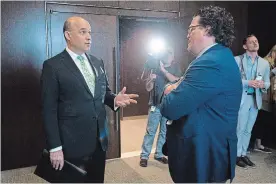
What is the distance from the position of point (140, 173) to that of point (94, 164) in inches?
45.1

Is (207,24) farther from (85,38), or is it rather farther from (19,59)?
(19,59)

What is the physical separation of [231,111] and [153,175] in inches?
62.4

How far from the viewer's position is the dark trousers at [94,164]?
1.60m

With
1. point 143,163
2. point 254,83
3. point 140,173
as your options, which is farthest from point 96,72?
point 254,83

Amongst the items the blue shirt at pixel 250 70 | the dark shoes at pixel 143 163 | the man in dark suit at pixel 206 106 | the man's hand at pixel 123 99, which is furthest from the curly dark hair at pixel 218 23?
the dark shoes at pixel 143 163

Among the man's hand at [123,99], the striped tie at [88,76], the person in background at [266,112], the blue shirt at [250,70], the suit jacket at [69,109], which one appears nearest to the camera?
the suit jacket at [69,109]

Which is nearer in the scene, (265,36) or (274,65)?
(274,65)

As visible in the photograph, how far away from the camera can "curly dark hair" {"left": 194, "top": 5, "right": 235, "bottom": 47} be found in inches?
50.5

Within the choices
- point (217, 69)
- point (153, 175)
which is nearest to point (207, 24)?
point (217, 69)

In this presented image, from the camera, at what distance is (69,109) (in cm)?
153

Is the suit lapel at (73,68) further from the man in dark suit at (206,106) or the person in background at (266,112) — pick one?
the person in background at (266,112)

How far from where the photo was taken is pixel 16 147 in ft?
9.04

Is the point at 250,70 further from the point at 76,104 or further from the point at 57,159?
the point at 57,159

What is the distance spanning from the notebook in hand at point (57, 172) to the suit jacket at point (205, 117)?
593 mm
